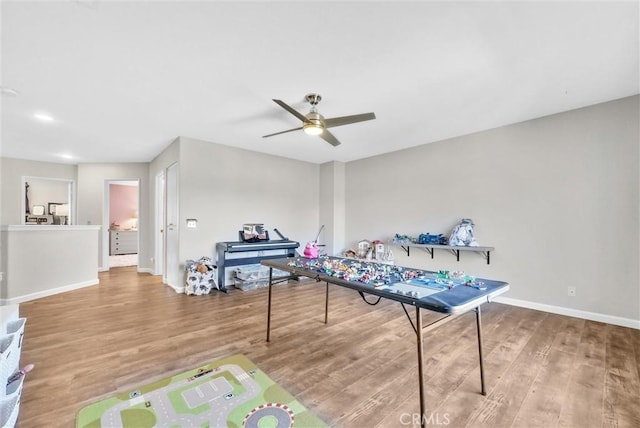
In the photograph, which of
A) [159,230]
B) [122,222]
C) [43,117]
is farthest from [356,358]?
[122,222]

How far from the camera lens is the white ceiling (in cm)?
178

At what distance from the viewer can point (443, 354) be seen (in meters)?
2.42

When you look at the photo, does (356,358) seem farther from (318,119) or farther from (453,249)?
(453,249)

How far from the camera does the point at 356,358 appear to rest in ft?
7.66

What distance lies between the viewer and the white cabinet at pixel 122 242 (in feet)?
27.7

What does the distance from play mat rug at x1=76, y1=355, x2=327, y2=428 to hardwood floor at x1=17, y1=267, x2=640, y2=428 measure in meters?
0.11

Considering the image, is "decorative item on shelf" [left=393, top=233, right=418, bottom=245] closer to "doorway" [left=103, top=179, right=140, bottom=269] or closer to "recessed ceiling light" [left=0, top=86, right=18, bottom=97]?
"recessed ceiling light" [left=0, top=86, right=18, bottom=97]

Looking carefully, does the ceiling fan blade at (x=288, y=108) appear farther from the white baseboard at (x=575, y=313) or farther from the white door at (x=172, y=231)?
the white baseboard at (x=575, y=313)

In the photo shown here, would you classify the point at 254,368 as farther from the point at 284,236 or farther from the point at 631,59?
the point at 631,59

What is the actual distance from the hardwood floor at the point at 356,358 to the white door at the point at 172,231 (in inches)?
36.7

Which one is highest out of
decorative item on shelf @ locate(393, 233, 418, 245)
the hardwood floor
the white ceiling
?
the white ceiling

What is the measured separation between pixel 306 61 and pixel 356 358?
2656 millimetres

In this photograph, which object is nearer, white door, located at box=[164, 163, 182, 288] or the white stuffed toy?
the white stuffed toy

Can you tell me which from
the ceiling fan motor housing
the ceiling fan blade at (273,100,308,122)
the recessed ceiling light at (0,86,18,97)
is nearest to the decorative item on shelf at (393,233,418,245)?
the ceiling fan motor housing
